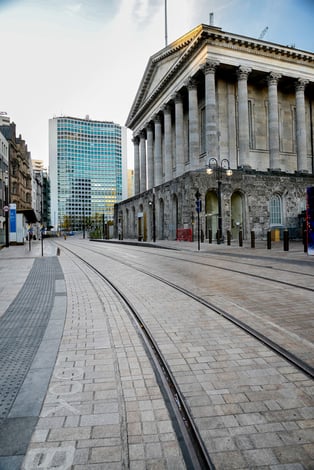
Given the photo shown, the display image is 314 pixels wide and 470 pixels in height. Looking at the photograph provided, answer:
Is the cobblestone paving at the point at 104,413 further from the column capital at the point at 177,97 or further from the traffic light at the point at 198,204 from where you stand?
the column capital at the point at 177,97

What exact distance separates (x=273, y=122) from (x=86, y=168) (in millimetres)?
135325

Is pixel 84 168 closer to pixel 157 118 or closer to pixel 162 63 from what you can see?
pixel 157 118

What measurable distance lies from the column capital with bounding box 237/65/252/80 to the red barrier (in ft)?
63.4

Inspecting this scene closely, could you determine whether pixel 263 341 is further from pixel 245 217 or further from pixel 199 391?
pixel 245 217

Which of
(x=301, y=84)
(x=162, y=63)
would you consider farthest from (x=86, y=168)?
(x=301, y=84)

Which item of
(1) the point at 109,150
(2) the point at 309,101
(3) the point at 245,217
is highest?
(1) the point at 109,150

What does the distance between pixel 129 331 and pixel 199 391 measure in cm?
231

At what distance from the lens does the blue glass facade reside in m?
162

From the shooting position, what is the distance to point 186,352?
4.65 m

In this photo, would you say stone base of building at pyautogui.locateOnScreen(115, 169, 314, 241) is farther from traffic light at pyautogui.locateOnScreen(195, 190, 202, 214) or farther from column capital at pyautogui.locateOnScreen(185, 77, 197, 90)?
column capital at pyautogui.locateOnScreen(185, 77, 197, 90)

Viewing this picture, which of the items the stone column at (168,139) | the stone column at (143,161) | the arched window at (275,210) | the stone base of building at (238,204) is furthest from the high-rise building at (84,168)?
the arched window at (275,210)

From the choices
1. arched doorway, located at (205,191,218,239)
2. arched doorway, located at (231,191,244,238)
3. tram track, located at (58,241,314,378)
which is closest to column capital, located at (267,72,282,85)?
arched doorway, located at (231,191,244,238)

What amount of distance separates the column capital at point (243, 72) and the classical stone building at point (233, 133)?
115 millimetres

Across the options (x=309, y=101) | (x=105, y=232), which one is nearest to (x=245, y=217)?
(x=309, y=101)
